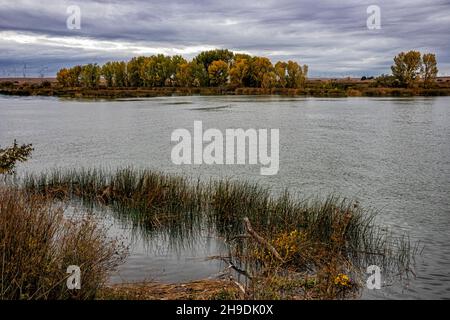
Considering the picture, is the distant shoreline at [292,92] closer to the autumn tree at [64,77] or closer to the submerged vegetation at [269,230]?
the autumn tree at [64,77]

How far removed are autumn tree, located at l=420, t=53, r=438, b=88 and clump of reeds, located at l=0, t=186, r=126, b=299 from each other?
365 feet

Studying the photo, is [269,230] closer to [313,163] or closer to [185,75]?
[313,163]

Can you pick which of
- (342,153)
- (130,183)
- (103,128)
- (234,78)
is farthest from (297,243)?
(234,78)

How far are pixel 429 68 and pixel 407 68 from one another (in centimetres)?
529

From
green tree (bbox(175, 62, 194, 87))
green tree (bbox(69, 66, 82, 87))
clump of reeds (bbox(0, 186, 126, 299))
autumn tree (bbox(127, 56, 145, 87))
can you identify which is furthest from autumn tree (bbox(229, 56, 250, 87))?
clump of reeds (bbox(0, 186, 126, 299))

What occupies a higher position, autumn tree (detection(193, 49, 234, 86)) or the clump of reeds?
autumn tree (detection(193, 49, 234, 86))

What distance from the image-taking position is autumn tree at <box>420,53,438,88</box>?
108 metres

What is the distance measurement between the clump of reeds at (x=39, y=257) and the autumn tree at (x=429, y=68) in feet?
365

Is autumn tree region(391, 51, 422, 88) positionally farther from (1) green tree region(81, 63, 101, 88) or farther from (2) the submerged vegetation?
(2) the submerged vegetation

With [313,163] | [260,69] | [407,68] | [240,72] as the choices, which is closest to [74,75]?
[240,72]

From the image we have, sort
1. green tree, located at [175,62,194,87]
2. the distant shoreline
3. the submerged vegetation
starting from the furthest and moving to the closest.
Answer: green tree, located at [175,62,194,87]
the distant shoreline
the submerged vegetation

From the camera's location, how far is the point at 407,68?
108m

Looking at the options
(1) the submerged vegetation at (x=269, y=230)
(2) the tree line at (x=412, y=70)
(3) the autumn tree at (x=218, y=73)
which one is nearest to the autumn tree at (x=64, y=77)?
(3) the autumn tree at (x=218, y=73)

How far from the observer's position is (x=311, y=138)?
109 feet
